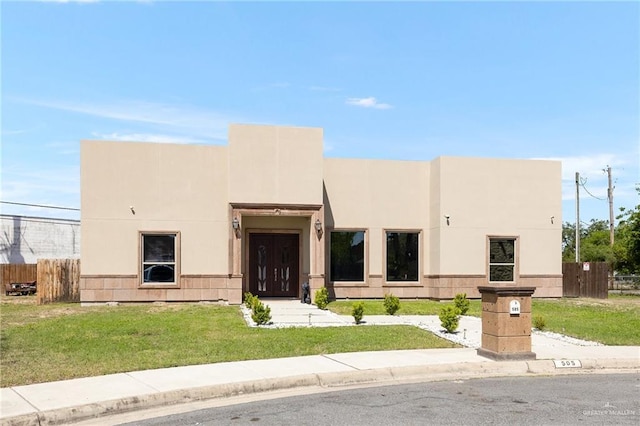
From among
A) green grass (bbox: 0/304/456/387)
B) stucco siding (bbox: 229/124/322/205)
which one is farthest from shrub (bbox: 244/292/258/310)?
stucco siding (bbox: 229/124/322/205)

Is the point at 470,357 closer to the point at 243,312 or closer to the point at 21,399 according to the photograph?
the point at 21,399

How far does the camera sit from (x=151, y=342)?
13.5 m

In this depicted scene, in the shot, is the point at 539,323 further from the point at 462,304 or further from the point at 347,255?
the point at 347,255

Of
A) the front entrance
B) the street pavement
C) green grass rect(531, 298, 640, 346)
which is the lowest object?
green grass rect(531, 298, 640, 346)

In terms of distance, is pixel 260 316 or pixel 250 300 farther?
pixel 250 300

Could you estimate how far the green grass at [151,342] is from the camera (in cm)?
1099

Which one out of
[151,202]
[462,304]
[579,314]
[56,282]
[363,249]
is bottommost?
[579,314]

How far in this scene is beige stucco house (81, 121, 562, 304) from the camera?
23219 millimetres

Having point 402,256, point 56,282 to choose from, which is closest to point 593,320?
point 402,256

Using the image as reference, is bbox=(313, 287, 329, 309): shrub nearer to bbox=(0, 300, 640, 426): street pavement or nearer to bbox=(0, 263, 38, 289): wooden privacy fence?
bbox=(0, 300, 640, 426): street pavement

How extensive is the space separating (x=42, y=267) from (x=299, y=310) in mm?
10232

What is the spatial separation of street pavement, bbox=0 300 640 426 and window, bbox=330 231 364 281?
→ 11.2 meters

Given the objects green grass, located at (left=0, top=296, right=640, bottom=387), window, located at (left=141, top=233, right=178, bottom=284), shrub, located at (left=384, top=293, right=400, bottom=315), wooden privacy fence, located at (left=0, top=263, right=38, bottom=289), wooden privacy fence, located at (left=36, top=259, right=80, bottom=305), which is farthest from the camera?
wooden privacy fence, located at (left=0, top=263, right=38, bottom=289)

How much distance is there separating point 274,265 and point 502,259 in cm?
882
